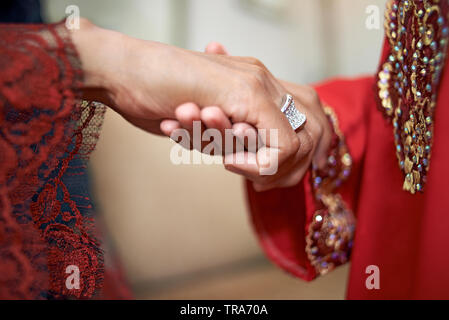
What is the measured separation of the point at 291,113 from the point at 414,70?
160 mm

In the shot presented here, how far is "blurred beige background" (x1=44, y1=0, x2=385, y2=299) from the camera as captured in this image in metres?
0.89

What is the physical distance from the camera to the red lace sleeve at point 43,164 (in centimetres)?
31

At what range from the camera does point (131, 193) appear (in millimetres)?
901

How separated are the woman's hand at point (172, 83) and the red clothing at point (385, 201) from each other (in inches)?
6.7

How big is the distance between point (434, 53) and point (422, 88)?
0.05 meters

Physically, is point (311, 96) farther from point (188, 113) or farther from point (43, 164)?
point (43, 164)

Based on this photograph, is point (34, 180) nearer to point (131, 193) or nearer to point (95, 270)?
point (95, 270)

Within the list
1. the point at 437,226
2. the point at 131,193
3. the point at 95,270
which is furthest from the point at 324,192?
the point at 131,193

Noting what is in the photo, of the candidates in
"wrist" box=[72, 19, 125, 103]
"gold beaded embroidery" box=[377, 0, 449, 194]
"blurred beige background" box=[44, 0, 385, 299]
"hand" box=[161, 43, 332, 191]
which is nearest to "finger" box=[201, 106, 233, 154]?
"hand" box=[161, 43, 332, 191]

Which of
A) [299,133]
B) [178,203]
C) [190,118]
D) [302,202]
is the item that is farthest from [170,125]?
[178,203]

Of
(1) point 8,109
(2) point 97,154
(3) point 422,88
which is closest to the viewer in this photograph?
(1) point 8,109

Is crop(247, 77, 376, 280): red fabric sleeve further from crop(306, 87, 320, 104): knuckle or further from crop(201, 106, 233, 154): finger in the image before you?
crop(201, 106, 233, 154): finger

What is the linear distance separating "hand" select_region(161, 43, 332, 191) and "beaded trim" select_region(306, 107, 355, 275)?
0.02 metres

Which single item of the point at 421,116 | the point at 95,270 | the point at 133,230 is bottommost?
the point at 133,230
